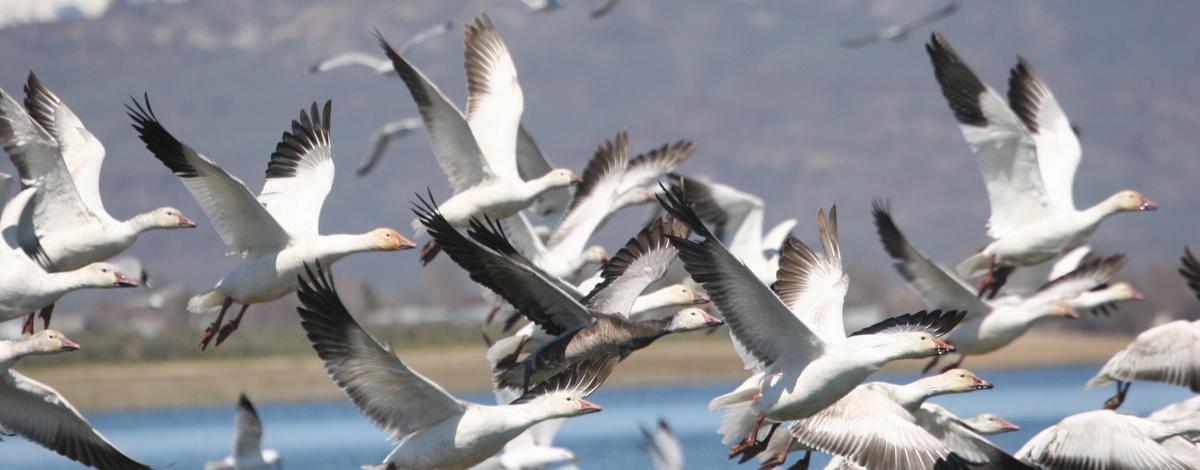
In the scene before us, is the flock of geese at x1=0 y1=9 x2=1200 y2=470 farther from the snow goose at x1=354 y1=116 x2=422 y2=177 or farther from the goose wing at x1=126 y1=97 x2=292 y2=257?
the snow goose at x1=354 y1=116 x2=422 y2=177

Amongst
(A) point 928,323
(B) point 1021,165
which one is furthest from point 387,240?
(B) point 1021,165

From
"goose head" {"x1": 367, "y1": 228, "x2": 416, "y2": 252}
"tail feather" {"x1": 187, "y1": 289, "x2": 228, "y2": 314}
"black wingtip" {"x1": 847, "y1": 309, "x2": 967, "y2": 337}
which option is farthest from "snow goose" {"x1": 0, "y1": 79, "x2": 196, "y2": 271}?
"black wingtip" {"x1": 847, "y1": 309, "x2": 967, "y2": 337}

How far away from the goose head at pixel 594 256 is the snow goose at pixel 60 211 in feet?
11.3

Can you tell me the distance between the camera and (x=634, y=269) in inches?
420

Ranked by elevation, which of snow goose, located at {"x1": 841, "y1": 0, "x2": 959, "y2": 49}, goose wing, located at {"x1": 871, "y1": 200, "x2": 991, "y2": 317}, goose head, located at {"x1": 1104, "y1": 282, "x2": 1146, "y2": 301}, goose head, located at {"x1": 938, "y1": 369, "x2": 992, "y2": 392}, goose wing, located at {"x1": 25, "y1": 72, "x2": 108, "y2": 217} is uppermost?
snow goose, located at {"x1": 841, "y1": 0, "x2": 959, "y2": 49}

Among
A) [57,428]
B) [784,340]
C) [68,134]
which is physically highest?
[68,134]

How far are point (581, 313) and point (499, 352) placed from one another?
6.12 feet

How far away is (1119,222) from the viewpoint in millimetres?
197250

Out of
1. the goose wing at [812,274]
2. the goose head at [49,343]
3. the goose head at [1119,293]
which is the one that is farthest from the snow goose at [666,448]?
the goose head at [49,343]

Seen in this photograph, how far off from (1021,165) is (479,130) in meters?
4.16

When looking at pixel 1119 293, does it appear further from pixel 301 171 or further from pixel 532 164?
pixel 301 171

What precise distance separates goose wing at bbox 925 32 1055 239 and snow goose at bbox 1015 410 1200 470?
2.99m

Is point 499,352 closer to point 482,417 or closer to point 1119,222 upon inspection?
point 482,417

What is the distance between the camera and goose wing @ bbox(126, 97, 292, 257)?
9836 mm
